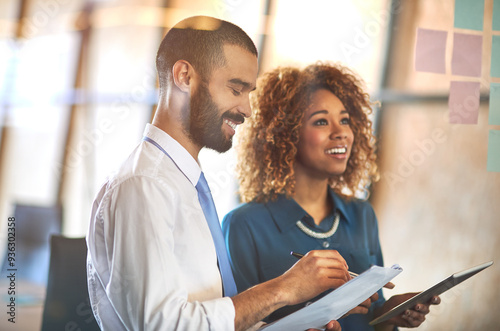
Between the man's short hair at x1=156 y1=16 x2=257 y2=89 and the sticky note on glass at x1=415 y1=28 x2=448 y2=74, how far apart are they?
0.46m

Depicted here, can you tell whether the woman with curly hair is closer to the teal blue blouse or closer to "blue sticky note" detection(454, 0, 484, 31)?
the teal blue blouse

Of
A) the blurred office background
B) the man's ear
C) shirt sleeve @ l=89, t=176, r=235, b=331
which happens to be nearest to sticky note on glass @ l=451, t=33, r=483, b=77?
the blurred office background

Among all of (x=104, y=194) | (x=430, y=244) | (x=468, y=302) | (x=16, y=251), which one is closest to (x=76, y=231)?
(x=16, y=251)

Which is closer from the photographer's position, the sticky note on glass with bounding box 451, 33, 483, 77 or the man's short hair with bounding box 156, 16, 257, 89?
the man's short hair with bounding box 156, 16, 257, 89

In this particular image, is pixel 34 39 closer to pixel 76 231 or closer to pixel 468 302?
pixel 76 231

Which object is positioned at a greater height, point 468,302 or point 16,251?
point 16,251

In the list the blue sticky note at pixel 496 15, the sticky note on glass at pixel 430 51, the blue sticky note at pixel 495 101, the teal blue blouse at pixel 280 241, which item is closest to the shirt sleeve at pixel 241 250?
the teal blue blouse at pixel 280 241

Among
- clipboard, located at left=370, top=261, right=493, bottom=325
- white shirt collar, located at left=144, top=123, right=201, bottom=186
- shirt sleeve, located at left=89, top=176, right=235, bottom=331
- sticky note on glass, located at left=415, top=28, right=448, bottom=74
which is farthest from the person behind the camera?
sticky note on glass, located at left=415, top=28, right=448, bottom=74

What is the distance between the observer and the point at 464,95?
1.20 m

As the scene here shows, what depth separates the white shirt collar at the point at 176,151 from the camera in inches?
32.4

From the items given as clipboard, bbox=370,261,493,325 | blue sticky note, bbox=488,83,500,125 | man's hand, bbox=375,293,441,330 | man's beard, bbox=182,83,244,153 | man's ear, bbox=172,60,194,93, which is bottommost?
man's hand, bbox=375,293,441,330

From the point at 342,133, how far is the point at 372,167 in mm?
158

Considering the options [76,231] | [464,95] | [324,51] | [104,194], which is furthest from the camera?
[464,95]

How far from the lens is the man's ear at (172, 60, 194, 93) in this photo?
845 mm
